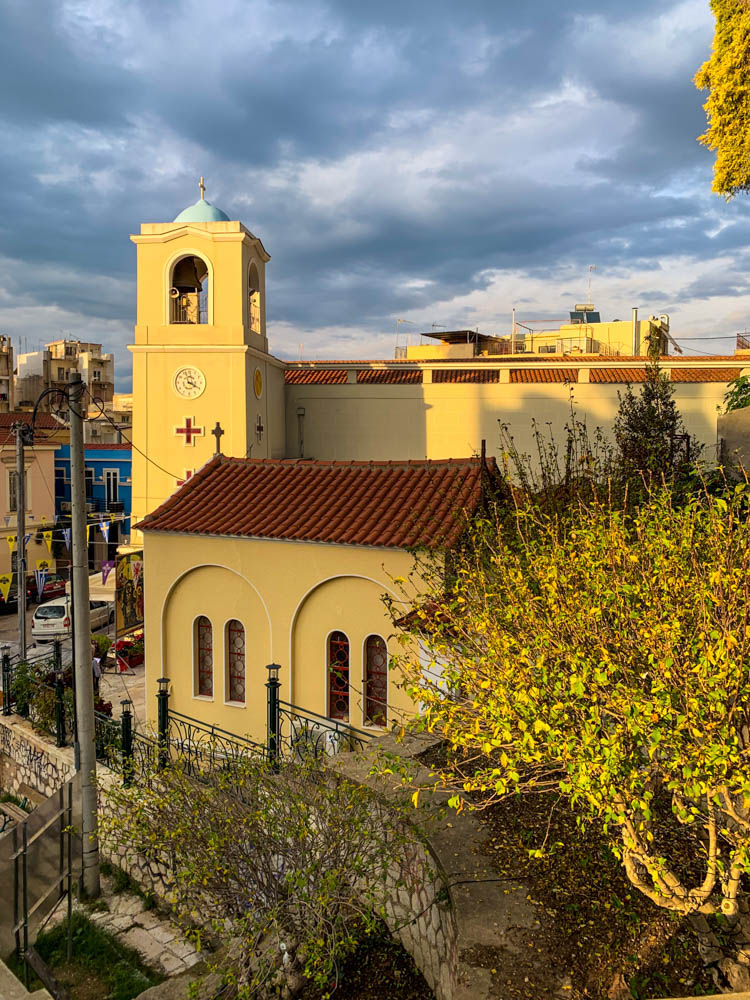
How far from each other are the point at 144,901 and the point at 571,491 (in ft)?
27.8

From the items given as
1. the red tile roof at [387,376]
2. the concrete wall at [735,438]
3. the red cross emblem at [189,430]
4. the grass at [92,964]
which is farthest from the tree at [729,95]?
the grass at [92,964]

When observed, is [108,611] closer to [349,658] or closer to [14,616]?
[14,616]

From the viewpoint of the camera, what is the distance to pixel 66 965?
9141 mm

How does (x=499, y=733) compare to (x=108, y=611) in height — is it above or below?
above

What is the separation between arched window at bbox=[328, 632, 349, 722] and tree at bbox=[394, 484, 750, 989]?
7.29 metres

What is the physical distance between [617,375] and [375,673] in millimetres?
18054

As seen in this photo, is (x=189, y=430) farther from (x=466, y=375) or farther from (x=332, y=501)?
(x=466, y=375)

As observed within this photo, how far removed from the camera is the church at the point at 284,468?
12445 millimetres

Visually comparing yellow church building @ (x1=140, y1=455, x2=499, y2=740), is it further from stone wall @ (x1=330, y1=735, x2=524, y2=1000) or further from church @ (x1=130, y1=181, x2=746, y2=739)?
stone wall @ (x1=330, y1=735, x2=524, y2=1000)

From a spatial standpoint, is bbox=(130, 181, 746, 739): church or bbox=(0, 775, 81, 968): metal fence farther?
bbox=(130, 181, 746, 739): church

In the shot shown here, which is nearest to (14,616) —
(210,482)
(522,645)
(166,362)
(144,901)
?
(166,362)

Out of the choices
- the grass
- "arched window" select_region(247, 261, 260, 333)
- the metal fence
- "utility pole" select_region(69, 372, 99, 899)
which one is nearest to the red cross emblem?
"arched window" select_region(247, 261, 260, 333)

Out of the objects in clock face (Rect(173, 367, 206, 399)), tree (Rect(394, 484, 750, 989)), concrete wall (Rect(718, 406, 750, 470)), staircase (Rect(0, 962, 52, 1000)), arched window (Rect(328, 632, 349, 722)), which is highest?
clock face (Rect(173, 367, 206, 399))

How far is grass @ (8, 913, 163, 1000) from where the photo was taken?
8461mm
